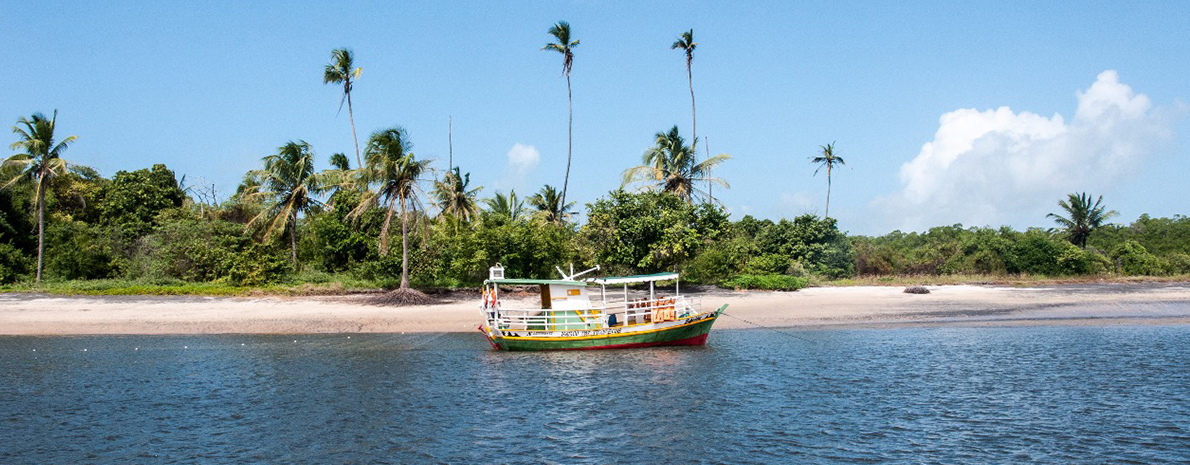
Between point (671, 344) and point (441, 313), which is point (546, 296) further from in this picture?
point (441, 313)

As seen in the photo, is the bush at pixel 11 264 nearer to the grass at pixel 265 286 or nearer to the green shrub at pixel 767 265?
the grass at pixel 265 286

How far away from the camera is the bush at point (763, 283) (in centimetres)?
4381

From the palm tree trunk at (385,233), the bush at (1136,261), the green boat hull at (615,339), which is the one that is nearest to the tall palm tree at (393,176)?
the palm tree trunk at (385,233)

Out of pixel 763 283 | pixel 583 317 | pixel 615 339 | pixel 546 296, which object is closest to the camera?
pixel 615 339

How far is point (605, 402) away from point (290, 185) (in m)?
35.2

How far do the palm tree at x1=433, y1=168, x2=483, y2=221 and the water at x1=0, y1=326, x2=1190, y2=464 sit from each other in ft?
46.8

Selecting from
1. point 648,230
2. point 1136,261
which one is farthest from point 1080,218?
point 648,230

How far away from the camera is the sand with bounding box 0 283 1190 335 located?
3334 centimetres

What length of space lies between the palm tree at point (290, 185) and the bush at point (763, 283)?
24241mm

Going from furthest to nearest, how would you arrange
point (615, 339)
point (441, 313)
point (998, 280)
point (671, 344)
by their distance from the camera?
point (998, 280) < point (441, 313) < point (671, 344) < point (615, 339)

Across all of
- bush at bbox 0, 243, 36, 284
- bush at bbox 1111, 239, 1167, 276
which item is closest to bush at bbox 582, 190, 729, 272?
bush at bbox 0, 243, 36, 284

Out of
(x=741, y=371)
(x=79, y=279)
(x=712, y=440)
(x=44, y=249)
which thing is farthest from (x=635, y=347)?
(x=44, y=249)

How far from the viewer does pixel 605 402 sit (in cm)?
1983

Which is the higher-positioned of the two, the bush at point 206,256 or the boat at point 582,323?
the bush at point 206,256
